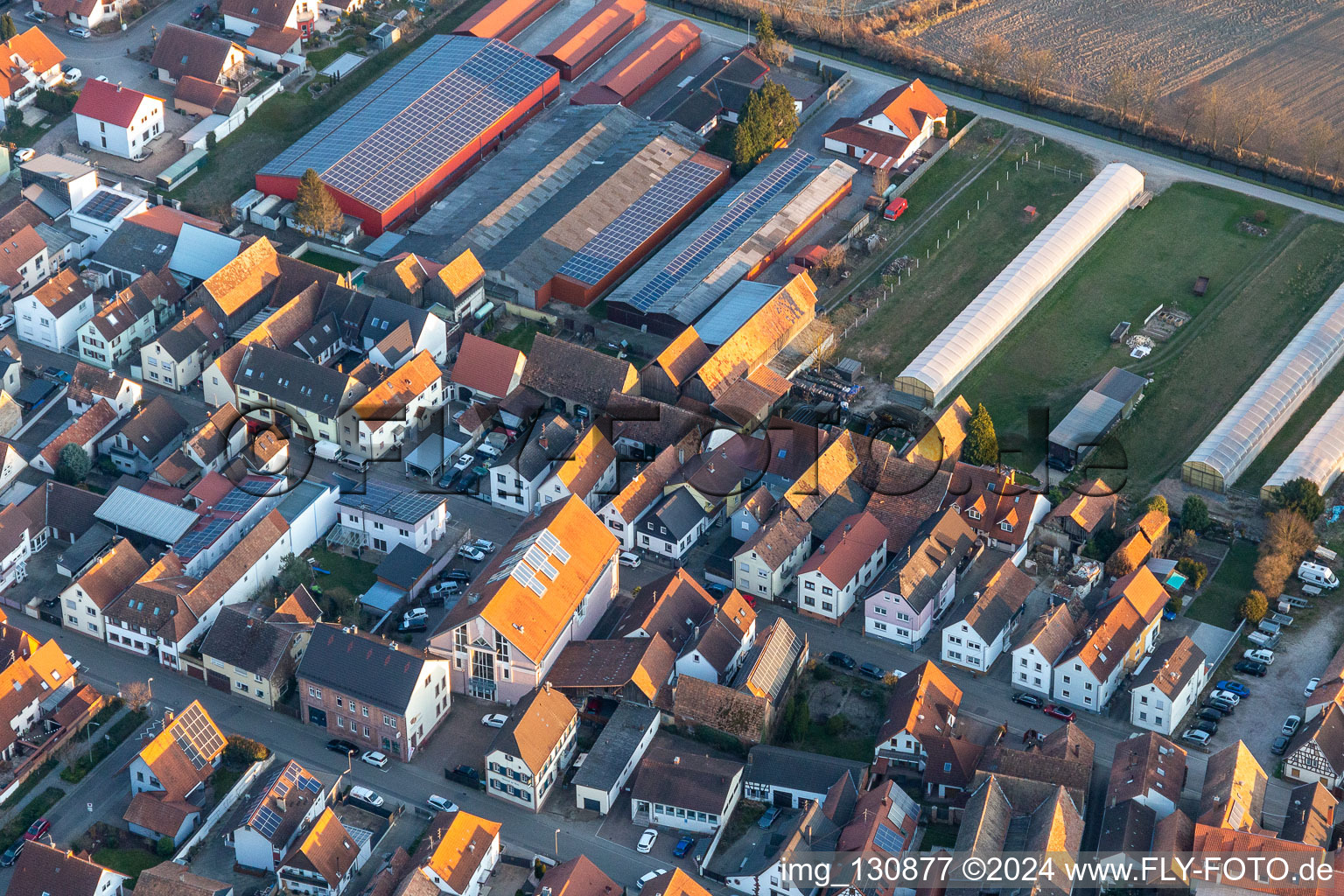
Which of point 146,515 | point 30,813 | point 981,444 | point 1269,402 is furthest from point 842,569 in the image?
point 30,813

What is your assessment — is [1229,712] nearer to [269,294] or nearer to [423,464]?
[423,464]

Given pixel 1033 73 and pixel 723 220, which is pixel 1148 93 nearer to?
pixel 1033 73

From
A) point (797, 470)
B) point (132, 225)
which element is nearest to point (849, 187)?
point (797, 470)

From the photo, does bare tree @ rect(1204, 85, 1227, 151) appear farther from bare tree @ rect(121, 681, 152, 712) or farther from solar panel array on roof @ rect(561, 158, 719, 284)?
bare tree @ rect(121, 681, 152, 712)

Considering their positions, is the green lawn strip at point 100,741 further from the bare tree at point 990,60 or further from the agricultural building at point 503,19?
the bare tree at point 990,60

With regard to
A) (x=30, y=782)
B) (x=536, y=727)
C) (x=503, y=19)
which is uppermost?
(x=503, y=19)

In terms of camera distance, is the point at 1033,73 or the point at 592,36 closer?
the point at 1033,73

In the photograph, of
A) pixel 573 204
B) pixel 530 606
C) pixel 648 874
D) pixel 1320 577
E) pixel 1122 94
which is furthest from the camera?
pixel 1122 94
